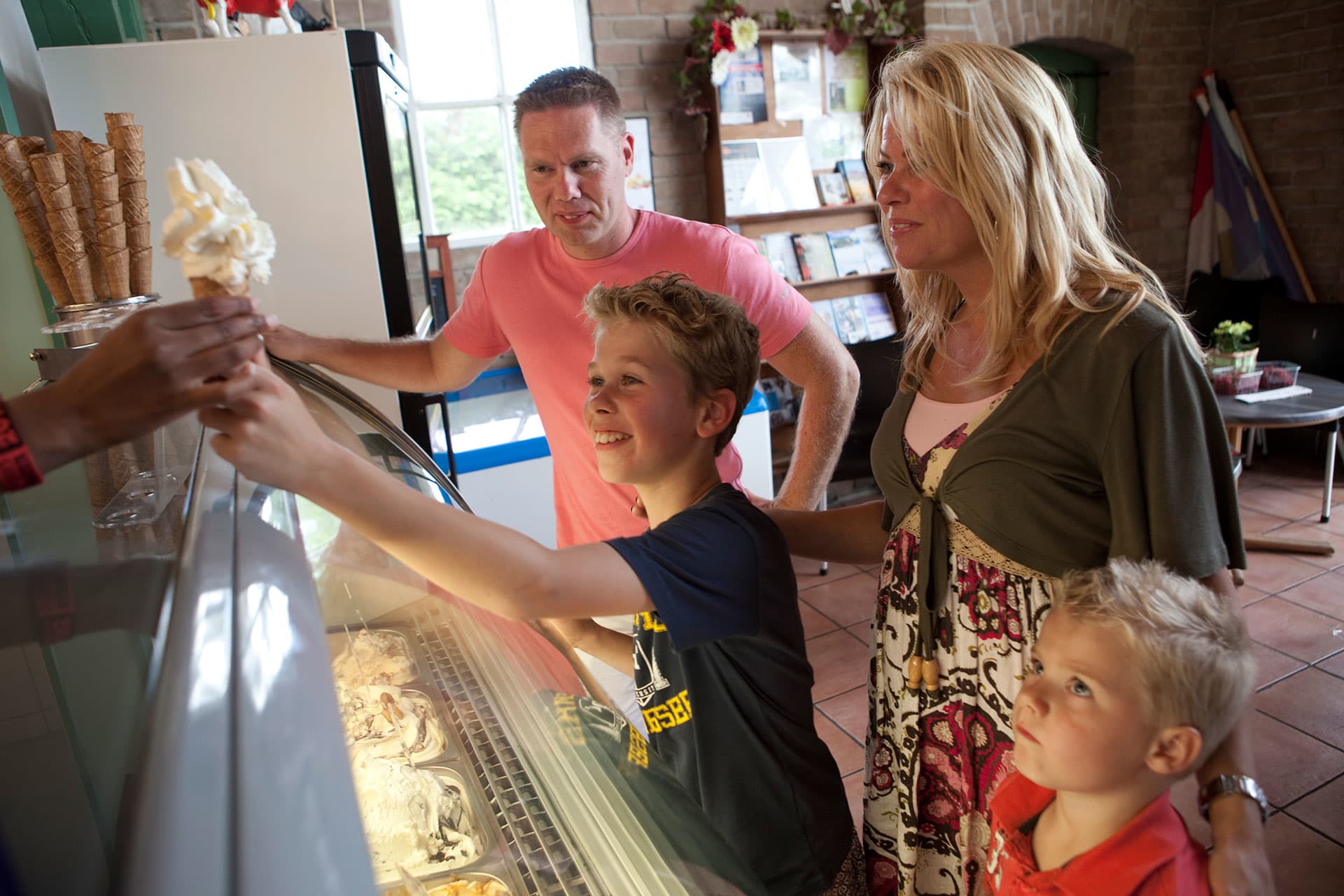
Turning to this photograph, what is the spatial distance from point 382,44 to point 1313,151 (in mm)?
5801

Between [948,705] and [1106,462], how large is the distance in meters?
0.45

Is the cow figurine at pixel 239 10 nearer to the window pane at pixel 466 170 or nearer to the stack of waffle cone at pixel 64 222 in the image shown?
the stack of waffle cone at pixel 64 222

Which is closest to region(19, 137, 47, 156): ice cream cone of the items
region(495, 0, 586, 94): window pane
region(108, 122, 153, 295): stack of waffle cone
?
region(108, 122, 153, 295): stack of waffle cone

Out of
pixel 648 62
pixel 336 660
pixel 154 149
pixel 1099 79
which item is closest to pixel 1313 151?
pixel 1099 79

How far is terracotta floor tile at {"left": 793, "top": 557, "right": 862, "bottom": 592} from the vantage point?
4371mm

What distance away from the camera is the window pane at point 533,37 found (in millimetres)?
4551

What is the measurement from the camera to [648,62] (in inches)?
185

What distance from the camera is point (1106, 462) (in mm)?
1193

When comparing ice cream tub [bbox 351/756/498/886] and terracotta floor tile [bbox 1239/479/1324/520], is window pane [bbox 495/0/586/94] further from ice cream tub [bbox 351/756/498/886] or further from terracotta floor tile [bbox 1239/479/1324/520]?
terracotta floor tile [bbox 1239/479/1324/520]

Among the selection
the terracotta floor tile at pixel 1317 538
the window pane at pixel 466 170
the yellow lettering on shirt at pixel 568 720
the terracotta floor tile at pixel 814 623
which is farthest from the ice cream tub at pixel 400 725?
the terracotta floor tile at pixel 1317 538

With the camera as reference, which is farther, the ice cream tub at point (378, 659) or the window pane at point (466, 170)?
the window pane at point (466, 170)

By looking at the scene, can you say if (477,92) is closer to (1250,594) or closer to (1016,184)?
(1016,184)

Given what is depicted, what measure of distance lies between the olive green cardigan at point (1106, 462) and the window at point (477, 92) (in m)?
3.79

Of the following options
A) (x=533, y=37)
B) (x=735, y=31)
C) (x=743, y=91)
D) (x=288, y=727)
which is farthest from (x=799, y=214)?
(x=288, y=727)
